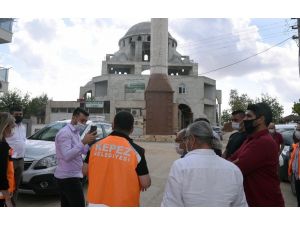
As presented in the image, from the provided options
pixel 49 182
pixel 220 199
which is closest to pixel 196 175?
pixel 220 199

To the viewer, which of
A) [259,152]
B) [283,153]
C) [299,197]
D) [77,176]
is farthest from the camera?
[283,153]

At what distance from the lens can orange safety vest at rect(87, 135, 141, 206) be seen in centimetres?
281

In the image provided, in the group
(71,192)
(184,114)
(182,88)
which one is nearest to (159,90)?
(182,88)

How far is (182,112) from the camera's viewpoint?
185 ft

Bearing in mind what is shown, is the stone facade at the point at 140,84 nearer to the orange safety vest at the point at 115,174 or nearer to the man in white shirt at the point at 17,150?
the man in white shirt at the point at 17,150

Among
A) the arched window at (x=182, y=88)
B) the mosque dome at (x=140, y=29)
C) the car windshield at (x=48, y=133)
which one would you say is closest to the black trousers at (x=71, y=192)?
the car windshield at (x=48, y=133)

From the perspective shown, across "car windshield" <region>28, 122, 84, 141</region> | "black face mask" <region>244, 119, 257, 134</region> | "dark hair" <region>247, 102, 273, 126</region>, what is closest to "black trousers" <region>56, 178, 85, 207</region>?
"black face mask" <region>244, 119, 257, 134</region>

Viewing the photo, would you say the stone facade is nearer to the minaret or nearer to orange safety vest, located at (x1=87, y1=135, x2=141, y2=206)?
the minaret

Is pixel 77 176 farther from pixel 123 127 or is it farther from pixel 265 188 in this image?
pixel 265 188

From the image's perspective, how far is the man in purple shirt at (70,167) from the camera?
13.1ft

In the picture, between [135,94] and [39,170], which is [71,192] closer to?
[39,170]

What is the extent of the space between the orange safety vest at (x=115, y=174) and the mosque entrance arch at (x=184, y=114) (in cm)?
5093

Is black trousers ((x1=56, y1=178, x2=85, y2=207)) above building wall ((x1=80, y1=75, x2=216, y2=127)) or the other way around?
the other way around

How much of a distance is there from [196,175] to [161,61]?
94.7 ft
